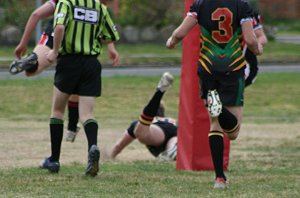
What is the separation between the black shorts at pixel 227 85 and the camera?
736cm

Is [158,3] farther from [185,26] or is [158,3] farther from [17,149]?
[185,26]

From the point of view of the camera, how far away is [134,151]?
40.3 ft

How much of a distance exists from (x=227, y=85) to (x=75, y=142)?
5.77 meters

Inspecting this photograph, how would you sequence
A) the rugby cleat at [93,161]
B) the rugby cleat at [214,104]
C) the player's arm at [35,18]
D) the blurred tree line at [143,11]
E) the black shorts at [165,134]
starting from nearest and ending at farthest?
the rugby cleat at [214,104], the rugby cleat at [93,161], the player's arm at [35,18], the black shorts at [165,134], the blurred tree line at [143,11]

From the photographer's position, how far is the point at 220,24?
738 centimetres

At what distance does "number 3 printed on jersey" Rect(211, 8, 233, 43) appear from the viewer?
291 inches

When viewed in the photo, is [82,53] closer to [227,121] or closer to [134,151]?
[227,121]

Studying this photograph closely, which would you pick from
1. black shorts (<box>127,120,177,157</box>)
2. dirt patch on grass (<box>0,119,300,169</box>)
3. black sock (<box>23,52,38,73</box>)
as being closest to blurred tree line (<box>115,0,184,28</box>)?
dirt patch on grass (<box>0,119,300,169</box>)

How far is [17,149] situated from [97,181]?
4079 mm

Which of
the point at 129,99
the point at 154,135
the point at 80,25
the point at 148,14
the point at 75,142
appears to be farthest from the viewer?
the point at 148,14

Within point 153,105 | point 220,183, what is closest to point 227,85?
point 220,183

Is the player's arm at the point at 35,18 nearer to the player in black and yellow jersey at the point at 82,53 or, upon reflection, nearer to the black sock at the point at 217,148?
the player in black and yellow jersey at the point at 82,53

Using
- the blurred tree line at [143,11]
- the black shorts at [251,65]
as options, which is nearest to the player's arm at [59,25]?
the black shorts at [251,65]

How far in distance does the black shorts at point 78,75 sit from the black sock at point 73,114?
6.63 feet
